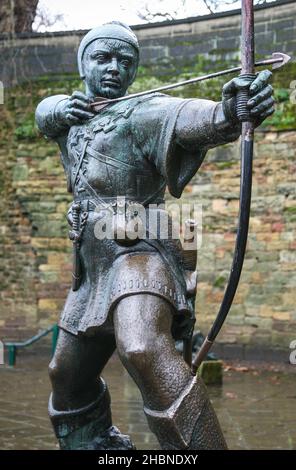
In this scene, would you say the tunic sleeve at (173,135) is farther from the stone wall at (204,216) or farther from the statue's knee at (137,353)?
the stone wall at (204,216)

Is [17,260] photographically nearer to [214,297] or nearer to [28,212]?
[28,212]

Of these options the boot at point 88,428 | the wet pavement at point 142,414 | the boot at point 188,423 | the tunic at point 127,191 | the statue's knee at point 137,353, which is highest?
the tunic at point 127,191

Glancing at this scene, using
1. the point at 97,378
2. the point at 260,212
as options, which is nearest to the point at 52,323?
the point at 260,212

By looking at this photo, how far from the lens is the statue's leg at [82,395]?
12.1 ft

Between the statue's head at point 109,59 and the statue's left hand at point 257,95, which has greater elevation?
the statue's head at point 109,59

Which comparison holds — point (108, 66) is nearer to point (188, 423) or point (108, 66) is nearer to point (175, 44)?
point (188, 423)

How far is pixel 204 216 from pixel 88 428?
7.84 meters

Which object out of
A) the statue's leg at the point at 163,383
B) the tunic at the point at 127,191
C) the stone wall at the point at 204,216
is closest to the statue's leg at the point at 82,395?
the tunic at the point at 127,191

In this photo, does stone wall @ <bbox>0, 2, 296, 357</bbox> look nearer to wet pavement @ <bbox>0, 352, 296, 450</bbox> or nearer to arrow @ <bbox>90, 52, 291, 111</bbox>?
wet pavement @ <bbox>0, 352, 296, 450</bbox>

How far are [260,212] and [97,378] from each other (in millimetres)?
7605

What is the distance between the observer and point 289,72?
435 inches

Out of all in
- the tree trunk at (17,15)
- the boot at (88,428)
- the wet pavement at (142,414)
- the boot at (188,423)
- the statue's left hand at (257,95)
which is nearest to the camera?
the statue's left hand at (257,95)

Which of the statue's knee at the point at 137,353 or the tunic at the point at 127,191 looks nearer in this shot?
the statue's knee at the point at 137,353

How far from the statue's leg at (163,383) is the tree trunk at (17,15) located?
1092 centimetres
